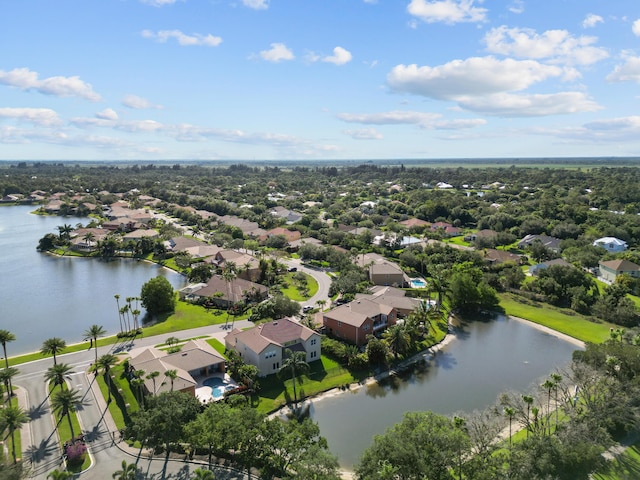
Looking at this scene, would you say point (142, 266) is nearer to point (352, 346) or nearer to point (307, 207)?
point (352, 346)

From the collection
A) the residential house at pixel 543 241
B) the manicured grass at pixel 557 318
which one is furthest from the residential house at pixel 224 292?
the residential house at pixel 543 241

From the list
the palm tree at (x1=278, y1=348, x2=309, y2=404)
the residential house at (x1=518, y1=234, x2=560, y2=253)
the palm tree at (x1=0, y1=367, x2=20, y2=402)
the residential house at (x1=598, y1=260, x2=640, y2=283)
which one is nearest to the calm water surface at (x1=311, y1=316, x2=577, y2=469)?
the palm tree at (x1=278, y1=348, x2=309, y2=404)

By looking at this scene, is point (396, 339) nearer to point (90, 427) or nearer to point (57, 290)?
point (90, 427)

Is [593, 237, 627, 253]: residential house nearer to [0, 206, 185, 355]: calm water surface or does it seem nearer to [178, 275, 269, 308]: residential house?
[178, 275, 269, 308]: residential house

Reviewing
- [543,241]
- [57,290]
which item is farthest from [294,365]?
[543,241]

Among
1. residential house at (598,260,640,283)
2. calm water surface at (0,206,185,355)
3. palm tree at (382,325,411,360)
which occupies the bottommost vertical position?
calm water surface at (0,206,185,355)

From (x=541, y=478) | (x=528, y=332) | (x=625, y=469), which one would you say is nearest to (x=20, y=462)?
(x=541, y=478)
